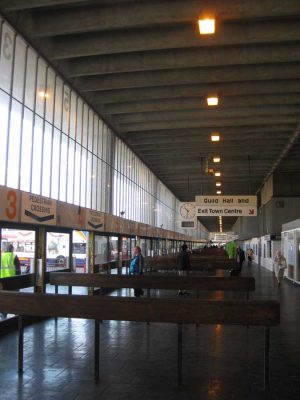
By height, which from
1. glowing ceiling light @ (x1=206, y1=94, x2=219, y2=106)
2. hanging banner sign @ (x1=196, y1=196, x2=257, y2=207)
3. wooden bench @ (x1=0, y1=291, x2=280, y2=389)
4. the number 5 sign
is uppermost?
glowing ceiling light @ (x1=206, y1=94, x2=219, y2=106)

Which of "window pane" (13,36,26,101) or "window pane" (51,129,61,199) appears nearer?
"window pane" (13,36,26,101)

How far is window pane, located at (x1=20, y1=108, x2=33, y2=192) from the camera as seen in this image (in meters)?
9.87

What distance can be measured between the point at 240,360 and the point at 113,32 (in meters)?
7.25

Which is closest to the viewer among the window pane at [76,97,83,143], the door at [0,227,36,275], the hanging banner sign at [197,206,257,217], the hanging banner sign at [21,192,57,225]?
the door at [0,227,36,275]

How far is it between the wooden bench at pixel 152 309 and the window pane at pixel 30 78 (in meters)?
5.38

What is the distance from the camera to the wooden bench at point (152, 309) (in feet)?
17.8

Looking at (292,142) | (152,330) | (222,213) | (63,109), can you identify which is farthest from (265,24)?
(222,213)

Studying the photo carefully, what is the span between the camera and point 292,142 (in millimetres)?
18297

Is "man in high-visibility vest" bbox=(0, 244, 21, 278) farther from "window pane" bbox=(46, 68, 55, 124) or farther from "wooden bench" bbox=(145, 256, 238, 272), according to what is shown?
"wooden bench" bbox=(145, 256, 238, 272)

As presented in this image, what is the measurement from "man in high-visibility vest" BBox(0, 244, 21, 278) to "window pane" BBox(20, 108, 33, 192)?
5.33 feet

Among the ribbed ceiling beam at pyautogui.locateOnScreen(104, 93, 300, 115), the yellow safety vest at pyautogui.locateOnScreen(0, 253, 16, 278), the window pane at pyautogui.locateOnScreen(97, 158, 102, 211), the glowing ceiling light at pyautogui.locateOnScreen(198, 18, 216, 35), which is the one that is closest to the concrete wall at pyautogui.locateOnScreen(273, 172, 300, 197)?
the ribbed ceiling beam at pyautogui.locateOnScreen(104, 93, 300, 115)

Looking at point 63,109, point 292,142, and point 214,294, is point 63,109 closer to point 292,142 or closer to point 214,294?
point 214,294

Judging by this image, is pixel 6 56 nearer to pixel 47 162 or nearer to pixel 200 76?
pixel 47 162

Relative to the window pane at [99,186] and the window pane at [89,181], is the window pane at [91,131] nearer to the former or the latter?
the window pane at [89,181]
